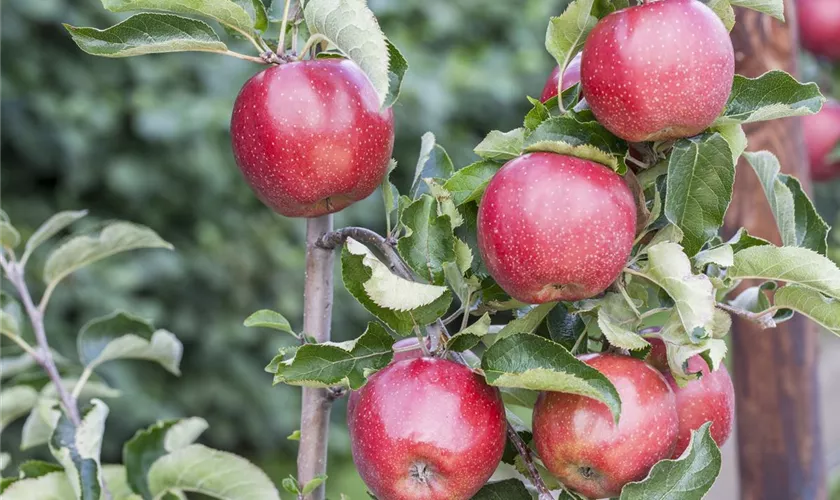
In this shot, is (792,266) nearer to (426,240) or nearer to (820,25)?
(426,240)

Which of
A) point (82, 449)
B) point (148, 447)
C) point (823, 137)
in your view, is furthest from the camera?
point (823, 137)

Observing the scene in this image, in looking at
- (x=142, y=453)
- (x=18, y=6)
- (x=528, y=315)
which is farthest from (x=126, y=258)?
(x=528, y=315)

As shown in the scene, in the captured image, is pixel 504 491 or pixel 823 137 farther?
pixel 823 137

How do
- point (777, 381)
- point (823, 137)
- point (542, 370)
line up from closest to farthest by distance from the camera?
1. point (542, 370)
2. point (777, 381)
3. point (823, 137)

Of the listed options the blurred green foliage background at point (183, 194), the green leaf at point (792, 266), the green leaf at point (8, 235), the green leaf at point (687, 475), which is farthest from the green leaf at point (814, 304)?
the blurred green foliage background at point (183, 194)

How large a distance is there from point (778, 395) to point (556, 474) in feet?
2.52

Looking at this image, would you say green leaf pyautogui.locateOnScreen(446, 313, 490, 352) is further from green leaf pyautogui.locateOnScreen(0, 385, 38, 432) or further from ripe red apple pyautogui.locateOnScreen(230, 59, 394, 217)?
green leaf pyautogui.locateOnScreen(0, 385, 38, 432)

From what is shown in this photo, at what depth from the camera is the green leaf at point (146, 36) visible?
624mm

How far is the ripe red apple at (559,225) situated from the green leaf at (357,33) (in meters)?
0.10

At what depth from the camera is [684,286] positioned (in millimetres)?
559

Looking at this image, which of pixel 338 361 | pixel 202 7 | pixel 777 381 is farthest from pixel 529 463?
pixel 777 381

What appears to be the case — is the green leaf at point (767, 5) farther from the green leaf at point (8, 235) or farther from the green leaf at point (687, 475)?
the green leaf at point (8, 235)

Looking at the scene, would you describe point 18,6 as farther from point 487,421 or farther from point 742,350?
point 487,421

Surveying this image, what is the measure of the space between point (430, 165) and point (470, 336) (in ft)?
0.56
